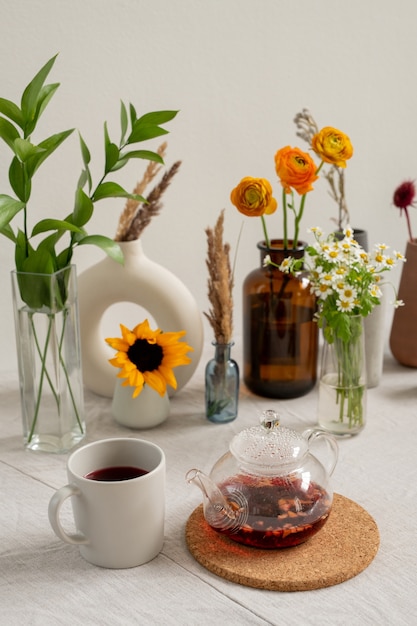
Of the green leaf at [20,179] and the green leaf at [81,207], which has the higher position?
the green leaf at [20,179]

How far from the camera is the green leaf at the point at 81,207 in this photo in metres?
1.06

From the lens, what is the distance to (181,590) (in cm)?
85

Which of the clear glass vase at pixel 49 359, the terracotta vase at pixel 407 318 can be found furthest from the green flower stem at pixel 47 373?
the terracotta vase at pixel 407 318

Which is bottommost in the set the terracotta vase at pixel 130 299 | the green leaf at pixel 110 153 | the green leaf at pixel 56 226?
the terracotta vase at pixel 130 299

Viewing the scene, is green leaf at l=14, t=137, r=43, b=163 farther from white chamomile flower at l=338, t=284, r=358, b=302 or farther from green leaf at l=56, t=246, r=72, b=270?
white chamomile flower at l=338, t=284, r=358, b=302

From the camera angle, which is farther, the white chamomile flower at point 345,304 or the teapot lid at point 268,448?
the white chamomile flower at point 345,304

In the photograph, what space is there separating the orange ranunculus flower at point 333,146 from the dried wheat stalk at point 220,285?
0.16 meters

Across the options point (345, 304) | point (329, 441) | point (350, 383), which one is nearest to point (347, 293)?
point (345, 304)

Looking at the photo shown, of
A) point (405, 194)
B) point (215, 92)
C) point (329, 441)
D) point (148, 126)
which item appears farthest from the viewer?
point (215, 92)

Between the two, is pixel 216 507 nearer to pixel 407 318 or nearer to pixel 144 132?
pixel 144 132

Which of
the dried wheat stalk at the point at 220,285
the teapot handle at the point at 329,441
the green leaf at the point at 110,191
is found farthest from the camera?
the dried wheat stalk at the point at 220,285

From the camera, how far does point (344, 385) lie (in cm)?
120

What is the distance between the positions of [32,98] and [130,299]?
35 centimetres

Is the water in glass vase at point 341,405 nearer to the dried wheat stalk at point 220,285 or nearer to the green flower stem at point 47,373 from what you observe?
the dried wheat stalk at point 220,285
